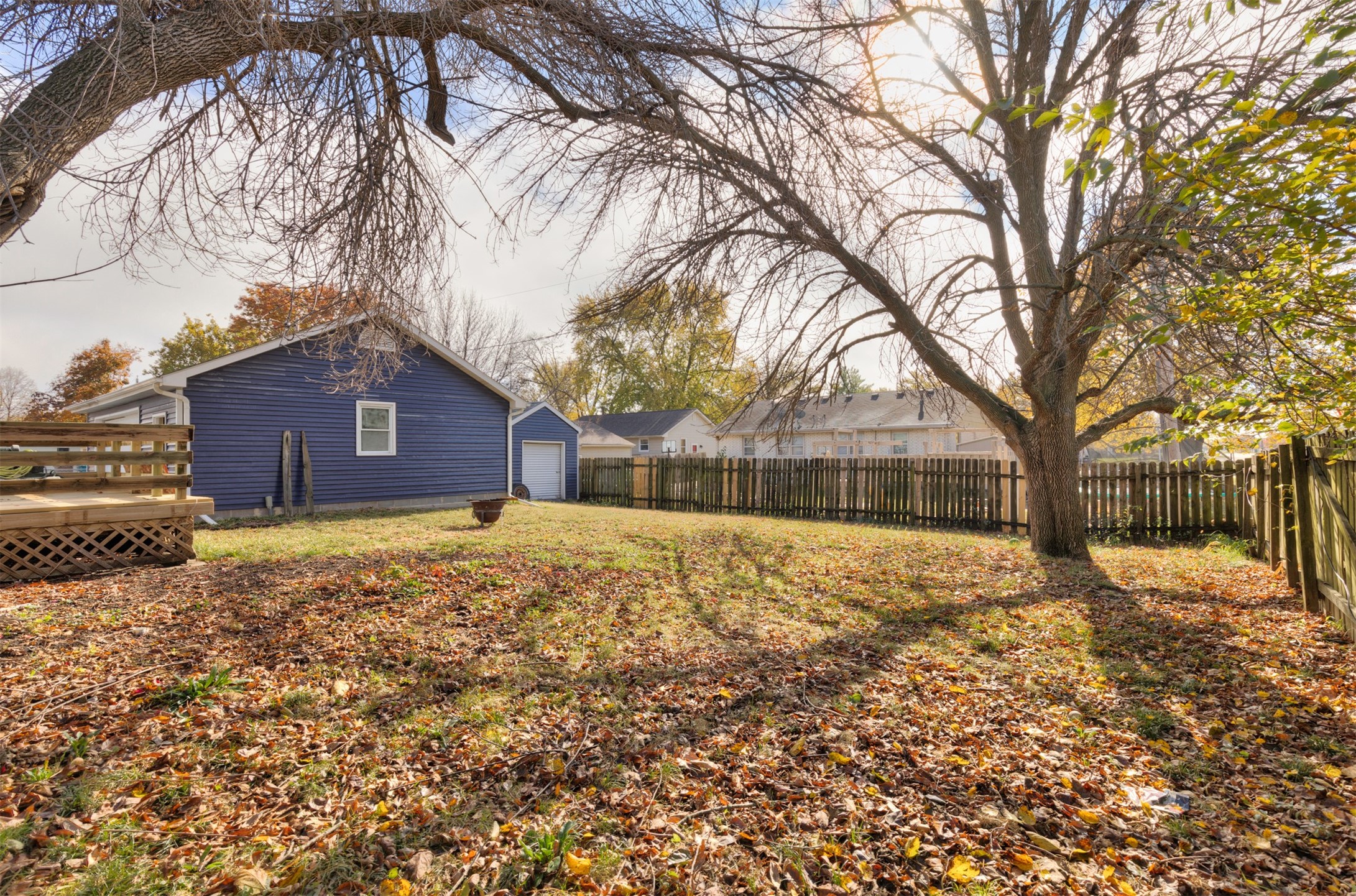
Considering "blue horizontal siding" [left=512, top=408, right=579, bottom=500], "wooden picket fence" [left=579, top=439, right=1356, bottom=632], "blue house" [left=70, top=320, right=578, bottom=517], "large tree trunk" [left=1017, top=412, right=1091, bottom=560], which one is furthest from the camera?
A: "blue horizontal siding" [left=512, top=408, right=579, bottom=500]

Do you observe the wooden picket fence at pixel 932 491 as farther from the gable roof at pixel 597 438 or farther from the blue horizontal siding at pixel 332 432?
the gable roof at pixel 597 438

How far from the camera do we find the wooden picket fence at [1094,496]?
509 cm

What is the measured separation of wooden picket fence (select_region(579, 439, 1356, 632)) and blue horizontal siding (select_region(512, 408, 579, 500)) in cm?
39

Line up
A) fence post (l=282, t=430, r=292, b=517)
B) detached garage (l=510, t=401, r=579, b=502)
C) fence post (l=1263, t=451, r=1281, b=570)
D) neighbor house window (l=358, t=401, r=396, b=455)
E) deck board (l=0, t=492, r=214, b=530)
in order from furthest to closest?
detached garage (l=510, t=401, r=579, b=502) < neighbor house window (l=358, t=401, r=396, b=455) < fence post (l=282, t=430, r=292, b=517) < fence post (l=1263, t=451, r=1281, b=570) < deck board (l=0, t=492, r=214, b=530)

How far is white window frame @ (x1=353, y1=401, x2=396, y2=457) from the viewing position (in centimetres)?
1437

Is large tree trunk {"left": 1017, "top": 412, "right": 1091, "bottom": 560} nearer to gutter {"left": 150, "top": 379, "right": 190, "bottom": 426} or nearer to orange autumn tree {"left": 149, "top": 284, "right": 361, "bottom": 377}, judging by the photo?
gutter {"left": 150, "top": 379, "right": 190, "bottom": 426}

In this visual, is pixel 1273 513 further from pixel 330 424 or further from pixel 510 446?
pixel 330 424

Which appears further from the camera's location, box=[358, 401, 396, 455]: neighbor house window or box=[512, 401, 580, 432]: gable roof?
box=[512, 401, 580, 432]: gable roof

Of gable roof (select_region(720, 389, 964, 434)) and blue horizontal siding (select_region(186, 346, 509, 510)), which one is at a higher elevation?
gable roof (select_region(720, 389, 964, 434))

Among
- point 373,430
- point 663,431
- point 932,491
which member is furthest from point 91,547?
point 663,431

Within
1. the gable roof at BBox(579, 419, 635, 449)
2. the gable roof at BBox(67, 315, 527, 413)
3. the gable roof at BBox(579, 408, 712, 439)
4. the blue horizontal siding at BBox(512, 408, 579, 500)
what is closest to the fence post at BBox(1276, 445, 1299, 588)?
the gable roof at BBox(67, 315, 527, 413)

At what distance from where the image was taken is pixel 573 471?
2195cm

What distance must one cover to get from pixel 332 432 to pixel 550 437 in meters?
8.17

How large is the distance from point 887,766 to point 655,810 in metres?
1.12
